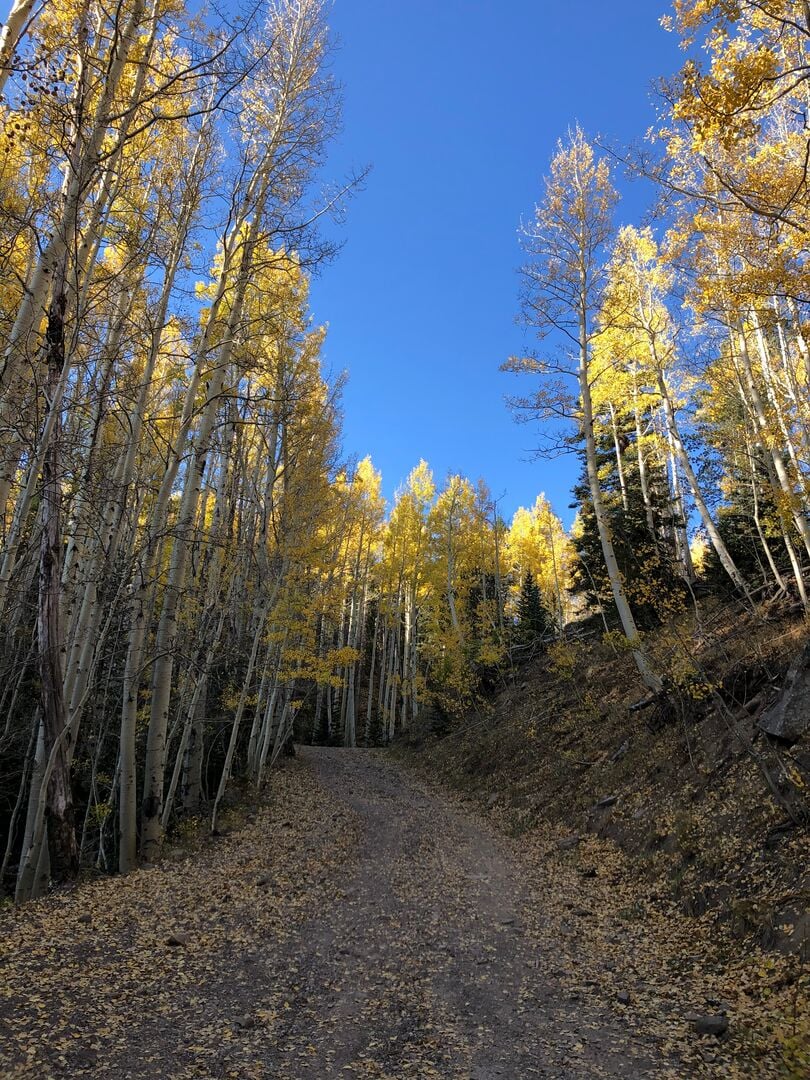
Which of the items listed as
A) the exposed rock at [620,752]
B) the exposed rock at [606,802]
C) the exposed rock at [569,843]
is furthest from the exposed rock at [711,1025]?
the exposed rock at [620,752]

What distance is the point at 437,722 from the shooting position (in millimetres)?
20359

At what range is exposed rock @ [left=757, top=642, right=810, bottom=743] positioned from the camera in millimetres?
5785

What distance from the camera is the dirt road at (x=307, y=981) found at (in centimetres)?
303

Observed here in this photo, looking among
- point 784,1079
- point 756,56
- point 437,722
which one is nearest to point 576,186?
point 756,56

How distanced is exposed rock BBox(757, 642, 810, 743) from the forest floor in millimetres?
2324

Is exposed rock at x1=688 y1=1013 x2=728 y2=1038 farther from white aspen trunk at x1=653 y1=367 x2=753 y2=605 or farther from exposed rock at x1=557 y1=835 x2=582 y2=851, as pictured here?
white aspen trunk at x1=653 y1=367 x2=753 y2=605

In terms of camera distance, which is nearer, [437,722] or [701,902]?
[701,902]

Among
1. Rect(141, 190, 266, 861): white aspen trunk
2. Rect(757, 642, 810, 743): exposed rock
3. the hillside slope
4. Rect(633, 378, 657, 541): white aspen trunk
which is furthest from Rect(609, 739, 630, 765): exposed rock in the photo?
Rect(141, 190, 266, 861): white aspen trunk

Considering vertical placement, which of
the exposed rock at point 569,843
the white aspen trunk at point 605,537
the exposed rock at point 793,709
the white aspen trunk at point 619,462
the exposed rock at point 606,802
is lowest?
the exposed rock at point 569,843

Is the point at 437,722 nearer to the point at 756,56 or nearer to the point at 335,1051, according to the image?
the point at 335,1051

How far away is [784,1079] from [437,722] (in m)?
18.1

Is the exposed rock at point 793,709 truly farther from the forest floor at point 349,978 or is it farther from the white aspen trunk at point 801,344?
the white aspen trunk at point 801,344

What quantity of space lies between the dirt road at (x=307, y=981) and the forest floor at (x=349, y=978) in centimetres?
2

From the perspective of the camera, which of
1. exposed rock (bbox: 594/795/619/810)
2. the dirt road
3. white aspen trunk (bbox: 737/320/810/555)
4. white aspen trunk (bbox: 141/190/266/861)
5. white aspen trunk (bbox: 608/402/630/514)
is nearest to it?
the dirt road
